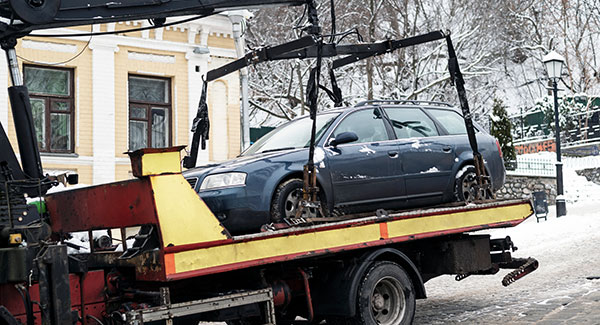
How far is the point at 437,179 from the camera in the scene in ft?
29.2

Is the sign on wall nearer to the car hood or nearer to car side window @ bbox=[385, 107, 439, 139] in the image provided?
car side window @ bbox=[385, 107, 439, 139]

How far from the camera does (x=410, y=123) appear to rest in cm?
917

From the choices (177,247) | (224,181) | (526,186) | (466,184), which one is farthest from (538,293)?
(526,186)

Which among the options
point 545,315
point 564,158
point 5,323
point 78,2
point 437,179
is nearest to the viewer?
point 5,323

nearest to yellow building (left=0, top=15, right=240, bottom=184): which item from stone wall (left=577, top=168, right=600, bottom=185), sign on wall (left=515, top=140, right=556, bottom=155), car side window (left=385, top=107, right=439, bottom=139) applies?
car side window (left=385, top=107, right=439, bottom=139)

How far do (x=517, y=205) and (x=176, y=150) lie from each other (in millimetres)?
4853

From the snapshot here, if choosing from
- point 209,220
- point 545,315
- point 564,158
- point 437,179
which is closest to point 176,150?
point 209,220

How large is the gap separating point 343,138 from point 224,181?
4.66 ft

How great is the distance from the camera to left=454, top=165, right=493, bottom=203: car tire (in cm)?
910

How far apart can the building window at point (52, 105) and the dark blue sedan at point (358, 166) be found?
9.11 meters

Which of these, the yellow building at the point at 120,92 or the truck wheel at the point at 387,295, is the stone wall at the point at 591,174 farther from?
the truck wheel at the point at 387,295

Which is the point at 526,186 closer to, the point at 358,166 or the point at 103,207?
the point at 358,166

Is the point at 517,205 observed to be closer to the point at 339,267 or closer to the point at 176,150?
the point at 339,267

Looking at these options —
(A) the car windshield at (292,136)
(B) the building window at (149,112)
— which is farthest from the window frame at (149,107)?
(A) the car windshield at (292,136)
